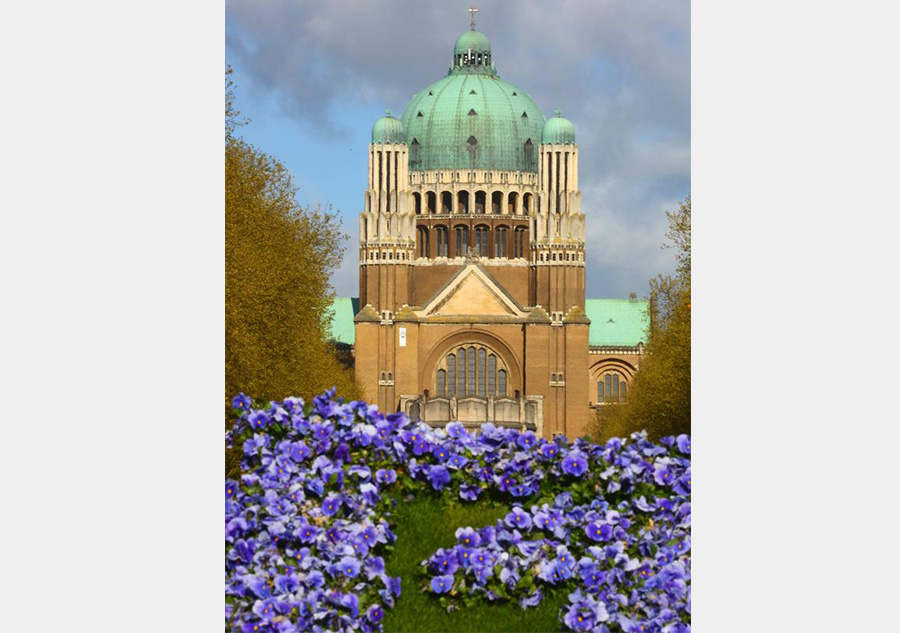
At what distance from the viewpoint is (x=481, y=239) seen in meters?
84.3

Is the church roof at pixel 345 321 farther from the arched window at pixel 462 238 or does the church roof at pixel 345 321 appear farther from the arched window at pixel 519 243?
the arched window at pixel 519 243

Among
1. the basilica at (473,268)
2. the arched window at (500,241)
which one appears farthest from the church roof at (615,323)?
the arched window at (500,241)

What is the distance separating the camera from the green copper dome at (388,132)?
74.7 metres

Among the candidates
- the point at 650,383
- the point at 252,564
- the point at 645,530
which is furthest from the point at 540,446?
the point at 650,383

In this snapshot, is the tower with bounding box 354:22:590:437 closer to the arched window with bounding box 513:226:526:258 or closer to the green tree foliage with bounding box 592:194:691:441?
the arched window with bounding box 513:226:526:258

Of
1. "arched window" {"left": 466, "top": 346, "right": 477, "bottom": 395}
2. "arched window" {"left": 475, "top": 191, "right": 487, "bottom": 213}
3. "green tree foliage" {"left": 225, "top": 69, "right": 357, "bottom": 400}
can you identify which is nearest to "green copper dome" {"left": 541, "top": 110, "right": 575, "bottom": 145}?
"arched window" {"left": 475, "top": 191, "right": 487, "bottom": 213}

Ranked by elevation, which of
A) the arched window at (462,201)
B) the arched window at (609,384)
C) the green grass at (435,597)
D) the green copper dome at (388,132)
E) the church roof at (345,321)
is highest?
the green copper dome at (388,132)

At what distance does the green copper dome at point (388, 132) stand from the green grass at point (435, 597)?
59.5 metres

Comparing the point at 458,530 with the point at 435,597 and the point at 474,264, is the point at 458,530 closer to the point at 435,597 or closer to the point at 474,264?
the point at 435,597

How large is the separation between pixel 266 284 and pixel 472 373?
5188cm

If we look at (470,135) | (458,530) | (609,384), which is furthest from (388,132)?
(458,530)

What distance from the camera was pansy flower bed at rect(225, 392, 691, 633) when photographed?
47.0ft

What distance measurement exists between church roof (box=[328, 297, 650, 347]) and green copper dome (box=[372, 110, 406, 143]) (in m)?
14.1
